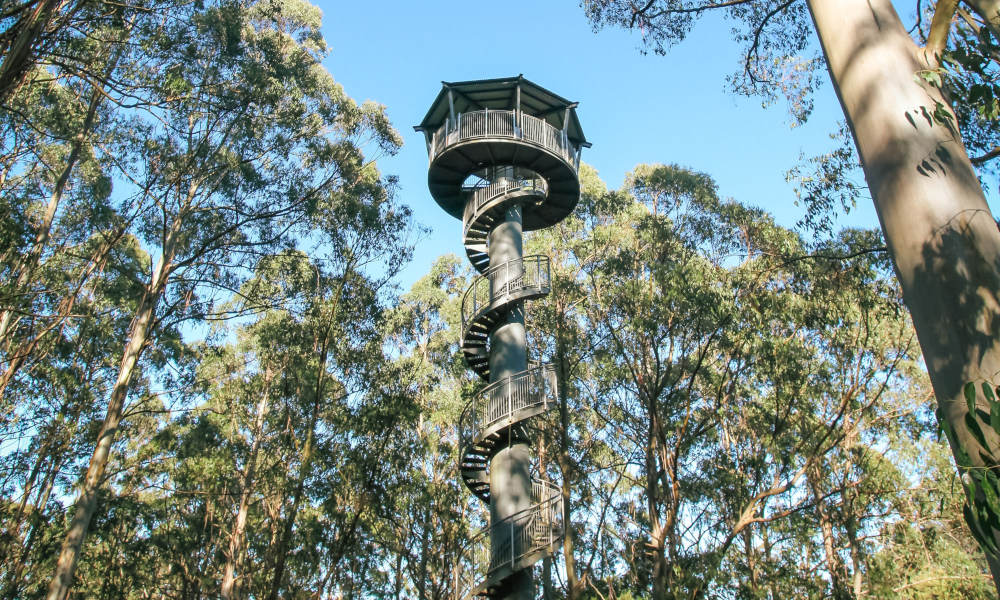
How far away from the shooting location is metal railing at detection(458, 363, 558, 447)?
12000 millimetres

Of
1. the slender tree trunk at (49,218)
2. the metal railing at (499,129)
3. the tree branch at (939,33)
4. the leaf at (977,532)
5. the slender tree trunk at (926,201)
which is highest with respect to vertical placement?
the metal railing at (499,129)

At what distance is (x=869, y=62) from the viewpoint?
3285mm

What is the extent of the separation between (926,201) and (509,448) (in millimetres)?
9949

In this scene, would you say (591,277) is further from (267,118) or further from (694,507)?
(267,118)

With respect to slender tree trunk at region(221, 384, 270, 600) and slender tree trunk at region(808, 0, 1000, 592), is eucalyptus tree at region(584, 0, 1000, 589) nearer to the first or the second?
slender tree trunk at region(808, 0, 1000, 592)

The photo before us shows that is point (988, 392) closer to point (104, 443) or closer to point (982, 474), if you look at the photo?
point (982, 474)

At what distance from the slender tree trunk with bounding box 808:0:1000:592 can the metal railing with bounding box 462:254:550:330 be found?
31.6 ft

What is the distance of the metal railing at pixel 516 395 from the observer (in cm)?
1200

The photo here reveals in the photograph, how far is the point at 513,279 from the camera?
44.0ft

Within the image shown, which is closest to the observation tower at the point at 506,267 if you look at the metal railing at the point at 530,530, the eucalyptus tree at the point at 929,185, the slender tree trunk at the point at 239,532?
the metal railing at the point at 530,530

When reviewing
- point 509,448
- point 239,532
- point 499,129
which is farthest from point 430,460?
point 499,129

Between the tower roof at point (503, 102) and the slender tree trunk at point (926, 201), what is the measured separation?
12.6 m

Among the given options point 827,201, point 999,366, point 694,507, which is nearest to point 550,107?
point 827,201

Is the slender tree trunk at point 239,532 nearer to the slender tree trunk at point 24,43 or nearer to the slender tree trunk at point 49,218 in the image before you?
the slender tree trunk at point 49,218
